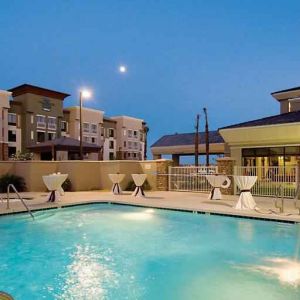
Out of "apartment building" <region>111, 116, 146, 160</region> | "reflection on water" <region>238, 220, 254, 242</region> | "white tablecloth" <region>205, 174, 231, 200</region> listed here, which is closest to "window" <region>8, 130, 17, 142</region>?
"apartment building" <region>111, 116, 146, 160</region>

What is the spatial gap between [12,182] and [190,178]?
8.50m

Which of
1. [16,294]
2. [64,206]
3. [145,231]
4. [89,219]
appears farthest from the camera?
[64,206]

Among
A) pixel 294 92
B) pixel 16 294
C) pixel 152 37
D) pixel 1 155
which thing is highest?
pixel 152 37

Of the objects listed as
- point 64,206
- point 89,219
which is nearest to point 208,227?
point 89,219

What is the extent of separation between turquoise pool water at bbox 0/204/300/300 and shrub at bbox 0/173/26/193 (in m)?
6.51

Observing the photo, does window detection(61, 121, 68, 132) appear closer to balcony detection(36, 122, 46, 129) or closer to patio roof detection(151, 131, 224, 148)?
balcony detection(36, 122, 46, 129)

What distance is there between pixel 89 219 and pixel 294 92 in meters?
17.2

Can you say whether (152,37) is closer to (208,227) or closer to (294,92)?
(294,92)

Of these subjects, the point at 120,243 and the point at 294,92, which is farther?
the point at 294,92

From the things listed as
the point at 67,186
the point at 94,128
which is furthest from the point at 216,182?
the point at 94,128

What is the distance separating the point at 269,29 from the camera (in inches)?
2611

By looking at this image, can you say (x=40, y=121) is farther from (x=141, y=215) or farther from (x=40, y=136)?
(x=141, y=215)

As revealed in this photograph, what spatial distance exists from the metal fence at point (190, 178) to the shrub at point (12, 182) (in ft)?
23.6

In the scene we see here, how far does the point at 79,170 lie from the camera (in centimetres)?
1650
